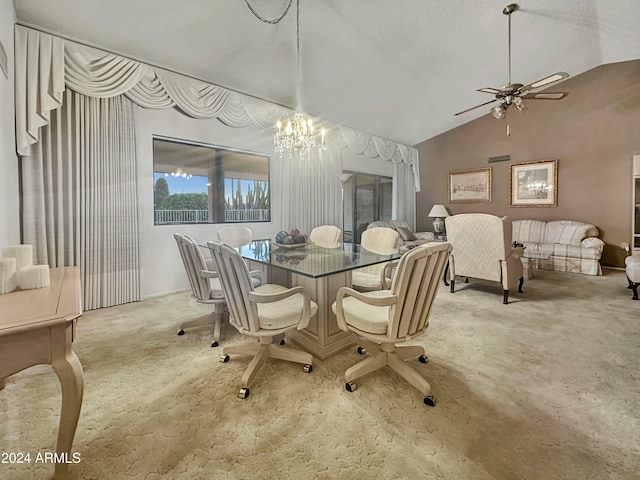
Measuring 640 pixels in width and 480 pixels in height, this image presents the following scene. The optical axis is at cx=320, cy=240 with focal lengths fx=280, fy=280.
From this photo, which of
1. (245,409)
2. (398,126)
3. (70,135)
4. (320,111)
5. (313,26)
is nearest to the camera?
(245,409)

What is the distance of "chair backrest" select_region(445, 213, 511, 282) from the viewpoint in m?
3.37

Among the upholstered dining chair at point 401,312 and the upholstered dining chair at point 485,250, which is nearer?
the upholstered dining chair at point 401,312

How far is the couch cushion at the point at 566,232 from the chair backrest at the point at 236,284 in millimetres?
6114

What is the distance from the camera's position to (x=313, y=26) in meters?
3.22

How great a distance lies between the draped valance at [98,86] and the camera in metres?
2.60

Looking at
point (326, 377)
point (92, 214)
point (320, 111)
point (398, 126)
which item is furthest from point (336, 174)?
point (326, 377)

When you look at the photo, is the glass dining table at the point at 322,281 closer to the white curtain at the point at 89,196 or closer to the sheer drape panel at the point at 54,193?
the white curtain at the point at 89,196

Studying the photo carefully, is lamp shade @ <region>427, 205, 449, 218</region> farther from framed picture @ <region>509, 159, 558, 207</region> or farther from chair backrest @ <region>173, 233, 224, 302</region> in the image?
chair backrest @ <region>173, 233, 224, 302</region>

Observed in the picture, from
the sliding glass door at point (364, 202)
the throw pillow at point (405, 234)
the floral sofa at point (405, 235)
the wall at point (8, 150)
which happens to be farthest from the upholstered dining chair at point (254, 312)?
the sliding glass door at point (364, 202)

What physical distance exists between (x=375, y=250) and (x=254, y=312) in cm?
162

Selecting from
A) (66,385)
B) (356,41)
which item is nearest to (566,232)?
(356,41)

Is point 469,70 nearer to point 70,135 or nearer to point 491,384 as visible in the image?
point 491,384

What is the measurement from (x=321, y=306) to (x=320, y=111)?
4.04 meters

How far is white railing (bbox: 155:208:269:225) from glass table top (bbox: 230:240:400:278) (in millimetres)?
1589
